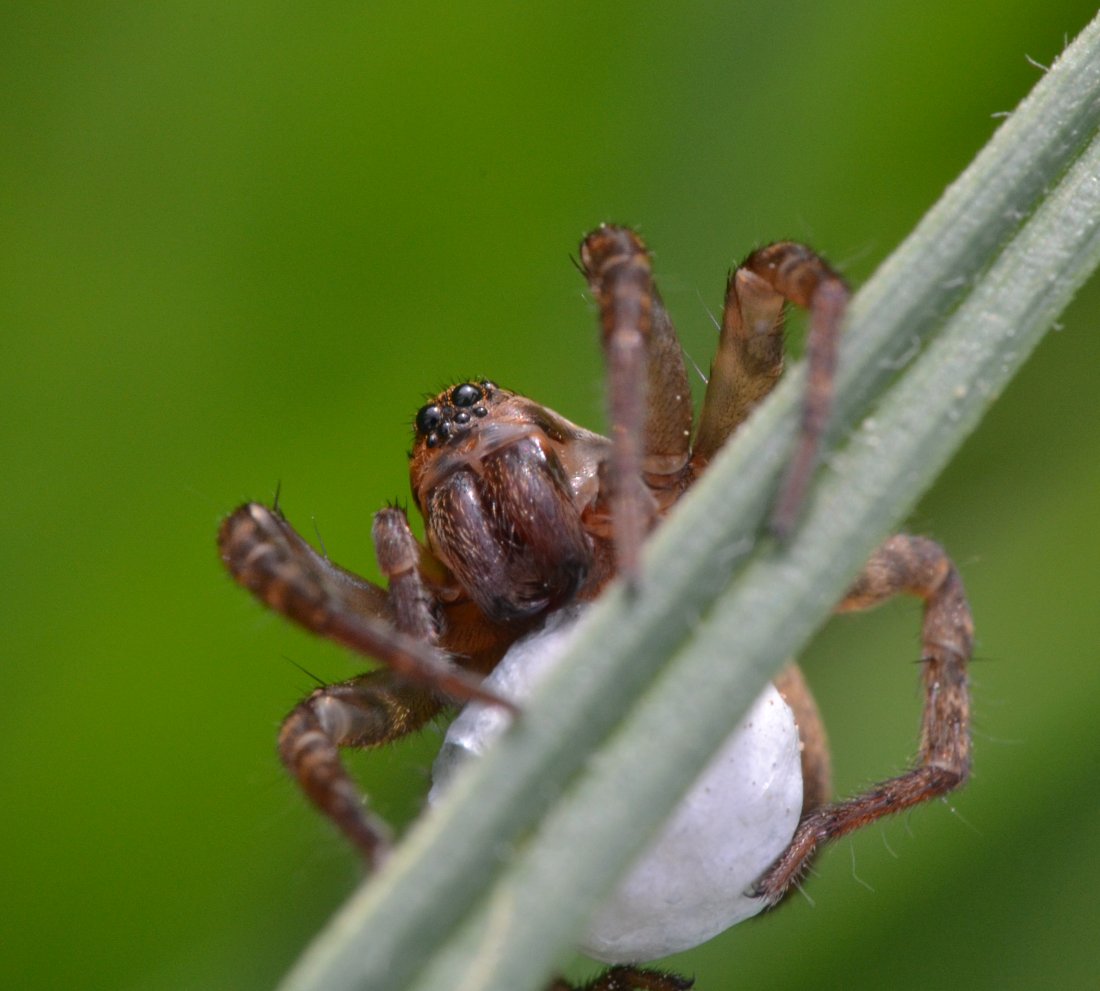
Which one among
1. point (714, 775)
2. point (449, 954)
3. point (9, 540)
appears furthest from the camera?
point (9, 540)

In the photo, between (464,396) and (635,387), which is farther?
(464,396)

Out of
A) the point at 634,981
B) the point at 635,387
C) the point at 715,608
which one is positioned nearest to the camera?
the point at 715,608

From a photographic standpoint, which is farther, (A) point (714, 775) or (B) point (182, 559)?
(B) point (182, 559)

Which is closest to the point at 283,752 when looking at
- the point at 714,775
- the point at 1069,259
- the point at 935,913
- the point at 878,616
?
the point at 714,775

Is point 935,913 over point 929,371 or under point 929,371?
under

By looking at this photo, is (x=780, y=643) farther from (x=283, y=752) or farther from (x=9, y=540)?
(x=9, y=540)

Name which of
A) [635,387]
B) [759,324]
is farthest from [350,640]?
[759,324]

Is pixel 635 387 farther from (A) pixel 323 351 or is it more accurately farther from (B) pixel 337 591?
(A) pixel 323 351

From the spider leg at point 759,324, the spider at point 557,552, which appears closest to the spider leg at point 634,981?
the spider at point 557,552
